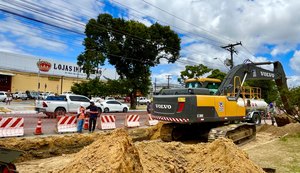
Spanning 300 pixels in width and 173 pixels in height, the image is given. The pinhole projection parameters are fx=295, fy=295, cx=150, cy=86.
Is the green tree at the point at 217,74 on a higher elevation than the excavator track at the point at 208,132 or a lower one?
higher

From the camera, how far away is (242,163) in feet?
18.7

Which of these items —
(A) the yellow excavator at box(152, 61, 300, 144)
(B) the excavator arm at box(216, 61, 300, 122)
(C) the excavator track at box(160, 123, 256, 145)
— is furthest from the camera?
(B) the excavator arm at box(216, 61, 300, 122)

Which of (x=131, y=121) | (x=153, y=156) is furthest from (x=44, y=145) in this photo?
(x=131, y=121)

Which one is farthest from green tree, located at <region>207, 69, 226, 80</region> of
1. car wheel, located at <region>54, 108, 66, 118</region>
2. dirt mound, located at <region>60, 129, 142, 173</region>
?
dirt mound, located at <region>60, 129, 142, 173</region>

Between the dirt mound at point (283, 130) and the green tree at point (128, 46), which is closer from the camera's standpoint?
the dirt mound at point (283, 130)

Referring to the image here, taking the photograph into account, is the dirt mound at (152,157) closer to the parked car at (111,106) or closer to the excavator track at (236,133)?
the excavator track at (236,133)

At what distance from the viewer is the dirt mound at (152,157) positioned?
Result: 444cm

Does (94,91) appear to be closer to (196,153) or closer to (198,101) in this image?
(198,101)

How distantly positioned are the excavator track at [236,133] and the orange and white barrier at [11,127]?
802 centimetres

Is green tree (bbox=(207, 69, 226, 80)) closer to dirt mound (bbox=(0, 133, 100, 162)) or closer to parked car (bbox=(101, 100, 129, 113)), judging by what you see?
parked car (bbox=(101, 100, 129, 113))

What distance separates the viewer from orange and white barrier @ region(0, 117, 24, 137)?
1212cm

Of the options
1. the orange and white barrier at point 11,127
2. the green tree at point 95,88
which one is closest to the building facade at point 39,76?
the green tree at point 95,88

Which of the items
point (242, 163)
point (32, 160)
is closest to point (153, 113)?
point (32, 160)

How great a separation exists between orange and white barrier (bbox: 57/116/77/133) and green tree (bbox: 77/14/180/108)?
22289mm
